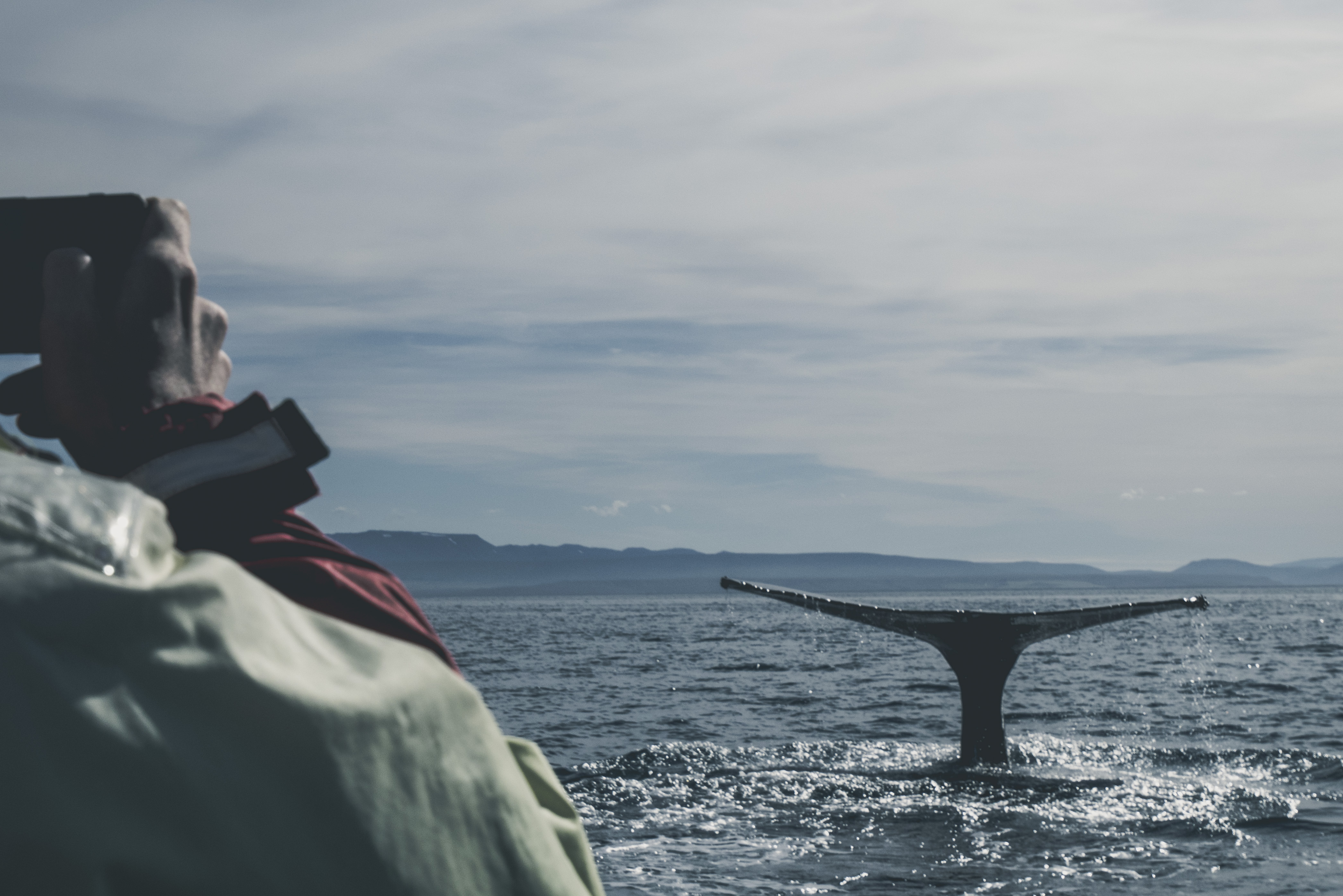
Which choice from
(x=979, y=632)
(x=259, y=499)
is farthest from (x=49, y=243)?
(x=979, y=632)

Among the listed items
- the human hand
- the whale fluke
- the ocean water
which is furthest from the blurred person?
the whale fluke

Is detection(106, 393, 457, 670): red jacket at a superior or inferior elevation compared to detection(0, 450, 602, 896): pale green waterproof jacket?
superior

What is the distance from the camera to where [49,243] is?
4.71 ft

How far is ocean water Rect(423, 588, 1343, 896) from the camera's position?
512 inches

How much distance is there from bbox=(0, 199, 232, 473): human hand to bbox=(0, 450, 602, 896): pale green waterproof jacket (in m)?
0.47

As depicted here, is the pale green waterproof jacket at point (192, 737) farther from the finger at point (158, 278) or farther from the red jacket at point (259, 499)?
the finger at point (158, 278)

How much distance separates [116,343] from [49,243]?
19 centimetres

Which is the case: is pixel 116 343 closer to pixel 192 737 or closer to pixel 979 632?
pixel 192 737

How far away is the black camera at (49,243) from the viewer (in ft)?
4.61

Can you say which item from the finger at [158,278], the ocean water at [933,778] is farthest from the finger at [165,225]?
the ocean water at [933,778]

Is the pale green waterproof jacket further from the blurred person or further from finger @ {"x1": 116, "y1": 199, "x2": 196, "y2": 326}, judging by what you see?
finger @ {"x1": 116, "y1": 199, "x2": 196, "y2": 326}

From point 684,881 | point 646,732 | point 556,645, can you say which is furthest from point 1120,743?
point 556,645

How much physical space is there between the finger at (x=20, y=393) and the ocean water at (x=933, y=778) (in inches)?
453

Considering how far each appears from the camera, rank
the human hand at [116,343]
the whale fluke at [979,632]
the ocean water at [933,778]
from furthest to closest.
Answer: the whale fluke at [979,632] → the ocean water at [933,778] → the human hand at [116,343]
